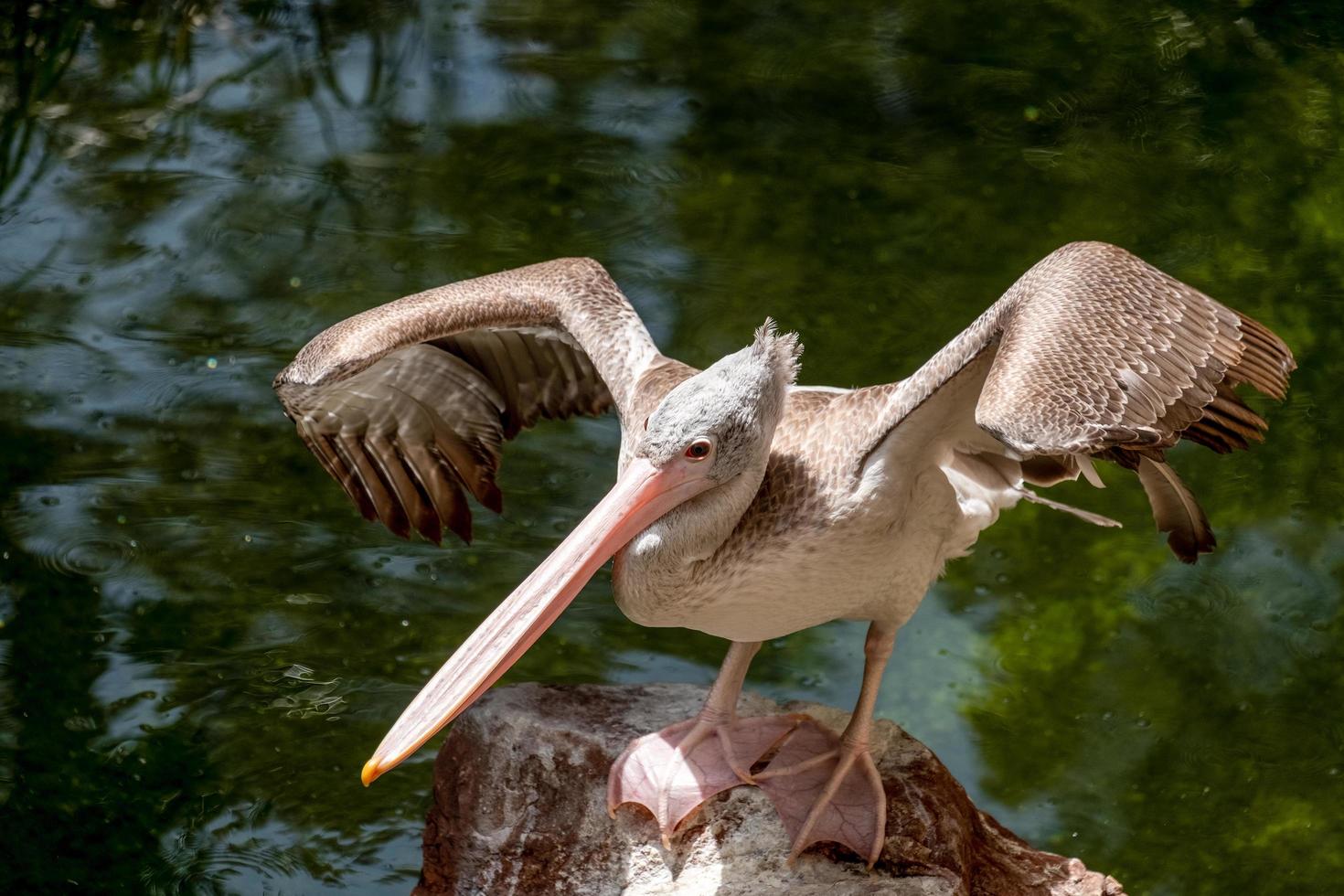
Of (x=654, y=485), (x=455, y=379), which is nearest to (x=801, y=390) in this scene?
(x=654, y=485)

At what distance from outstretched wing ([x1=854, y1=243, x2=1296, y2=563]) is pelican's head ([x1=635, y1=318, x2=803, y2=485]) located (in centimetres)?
30

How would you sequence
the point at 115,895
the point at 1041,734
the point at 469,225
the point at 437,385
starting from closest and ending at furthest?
the point at 437,385
the point at 115,895
the point at 1041,734
the point at 469,225

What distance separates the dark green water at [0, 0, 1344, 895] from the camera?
5.75 metres

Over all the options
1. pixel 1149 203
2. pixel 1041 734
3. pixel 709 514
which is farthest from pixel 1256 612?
pixel 709 514

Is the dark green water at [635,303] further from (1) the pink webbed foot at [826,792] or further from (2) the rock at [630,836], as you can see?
(1) the pink webbed foot at [826,792]

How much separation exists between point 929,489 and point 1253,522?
9.89ft

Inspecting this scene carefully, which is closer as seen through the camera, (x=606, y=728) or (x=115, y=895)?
(x=606, y=728)

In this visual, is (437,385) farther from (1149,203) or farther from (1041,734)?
(1149,203)

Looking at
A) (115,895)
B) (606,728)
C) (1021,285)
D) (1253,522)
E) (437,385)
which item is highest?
(1021,285)

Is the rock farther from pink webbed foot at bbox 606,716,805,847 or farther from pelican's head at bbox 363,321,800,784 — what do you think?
pelican's head at bbox 363,321,800,784

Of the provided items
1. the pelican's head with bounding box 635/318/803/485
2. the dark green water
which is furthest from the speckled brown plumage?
the dark green water

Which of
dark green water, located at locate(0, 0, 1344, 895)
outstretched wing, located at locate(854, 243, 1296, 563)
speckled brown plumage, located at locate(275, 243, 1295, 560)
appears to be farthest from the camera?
dark green water, located at locate(0, 0, 1344, 895)

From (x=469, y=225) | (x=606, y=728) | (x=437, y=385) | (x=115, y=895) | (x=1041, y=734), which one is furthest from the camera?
(x=469, y=225)

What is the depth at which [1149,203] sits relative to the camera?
7.28 metres
